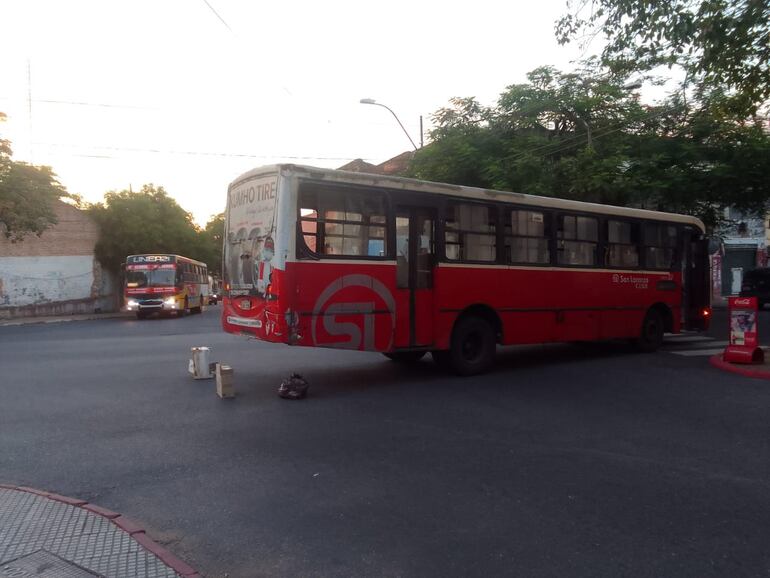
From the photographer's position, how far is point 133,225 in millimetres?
38531

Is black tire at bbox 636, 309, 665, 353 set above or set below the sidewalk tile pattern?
above

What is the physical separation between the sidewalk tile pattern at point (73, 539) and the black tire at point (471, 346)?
645cm

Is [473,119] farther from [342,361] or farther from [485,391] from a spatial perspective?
[485,391]

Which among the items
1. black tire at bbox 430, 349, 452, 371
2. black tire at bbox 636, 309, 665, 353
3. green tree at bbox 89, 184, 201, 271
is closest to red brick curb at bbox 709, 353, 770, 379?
black tire at bbox 636, 309, 665, 353

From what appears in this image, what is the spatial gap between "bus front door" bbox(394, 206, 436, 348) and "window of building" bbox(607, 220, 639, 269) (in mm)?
4576

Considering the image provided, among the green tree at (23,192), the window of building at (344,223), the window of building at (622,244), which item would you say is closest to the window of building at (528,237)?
the window of building at (622,244)

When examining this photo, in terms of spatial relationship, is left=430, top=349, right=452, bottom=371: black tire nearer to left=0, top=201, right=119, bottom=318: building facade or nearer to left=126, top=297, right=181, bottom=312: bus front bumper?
left=126, top=297, right=181, bottom=312: bus front bumper

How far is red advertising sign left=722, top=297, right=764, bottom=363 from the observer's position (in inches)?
423

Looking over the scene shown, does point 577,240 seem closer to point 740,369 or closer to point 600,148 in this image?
point 740,369

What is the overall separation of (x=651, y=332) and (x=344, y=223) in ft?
26.4

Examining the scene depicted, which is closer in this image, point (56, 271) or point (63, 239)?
point (56, 271)

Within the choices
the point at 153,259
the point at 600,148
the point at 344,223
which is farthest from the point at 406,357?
the point at 153,259

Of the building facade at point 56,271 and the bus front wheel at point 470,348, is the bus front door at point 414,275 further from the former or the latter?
the building facade at point 56,271

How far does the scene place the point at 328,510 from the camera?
14.5ft
